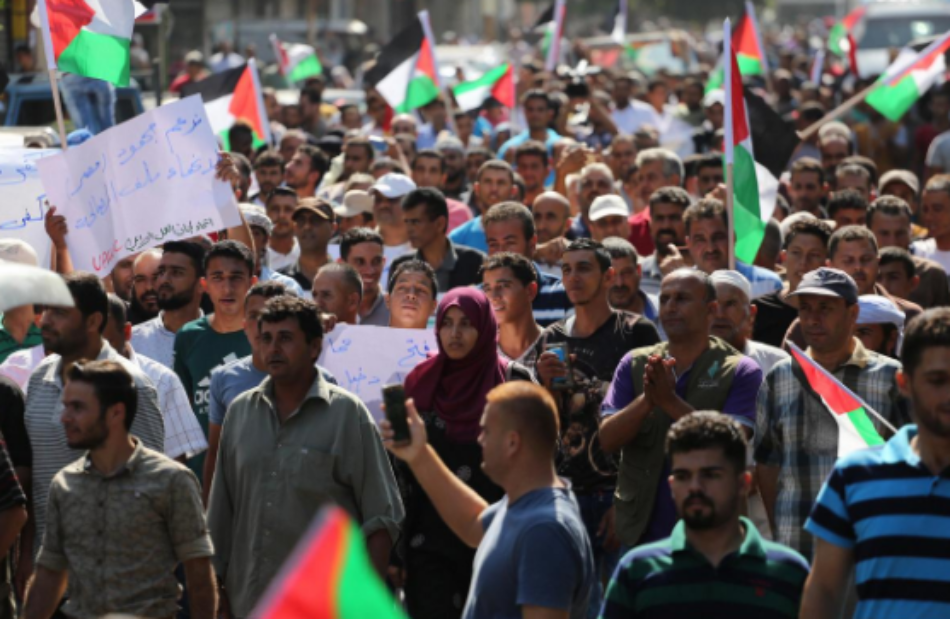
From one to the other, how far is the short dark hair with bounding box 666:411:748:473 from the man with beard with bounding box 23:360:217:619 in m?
1.58

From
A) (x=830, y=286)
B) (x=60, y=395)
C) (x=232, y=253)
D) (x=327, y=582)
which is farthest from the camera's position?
(x=232, y=253)

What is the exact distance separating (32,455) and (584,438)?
80.9 inches

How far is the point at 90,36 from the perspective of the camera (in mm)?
9398

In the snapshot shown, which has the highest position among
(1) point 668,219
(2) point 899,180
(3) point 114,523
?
(3) point 114,523

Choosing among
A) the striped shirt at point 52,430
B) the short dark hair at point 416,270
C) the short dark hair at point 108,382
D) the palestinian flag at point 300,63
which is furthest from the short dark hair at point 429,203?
the palestinian flag at point 300,63

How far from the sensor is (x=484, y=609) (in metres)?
4.73

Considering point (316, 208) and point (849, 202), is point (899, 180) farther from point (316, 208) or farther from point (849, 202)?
point (316, 208)

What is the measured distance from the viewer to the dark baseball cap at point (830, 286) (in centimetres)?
646

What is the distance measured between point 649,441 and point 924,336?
2.12m

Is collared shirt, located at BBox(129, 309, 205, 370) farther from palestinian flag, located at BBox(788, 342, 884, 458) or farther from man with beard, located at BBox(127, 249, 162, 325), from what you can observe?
palestinian flag, located at BBox(788, 342, 884, 458)

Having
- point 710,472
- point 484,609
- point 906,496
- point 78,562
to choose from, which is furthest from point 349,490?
point 906,496

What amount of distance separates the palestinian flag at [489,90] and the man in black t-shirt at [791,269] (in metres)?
8.54

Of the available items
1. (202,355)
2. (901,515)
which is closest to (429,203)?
(202,355)

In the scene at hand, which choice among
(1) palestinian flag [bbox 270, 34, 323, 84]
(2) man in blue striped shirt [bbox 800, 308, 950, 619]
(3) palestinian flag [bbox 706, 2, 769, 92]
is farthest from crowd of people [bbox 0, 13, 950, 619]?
(1) palestinian flag [bbox 270, 34, 323, 84]
